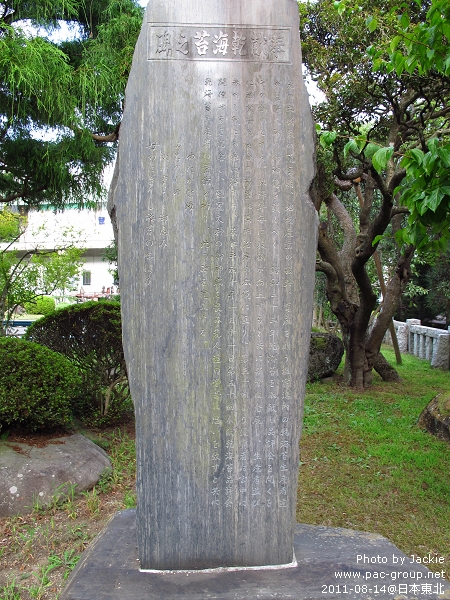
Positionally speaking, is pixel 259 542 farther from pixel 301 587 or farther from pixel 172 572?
pixel 172 572

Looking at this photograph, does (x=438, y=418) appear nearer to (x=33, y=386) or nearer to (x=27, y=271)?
(x=33, y=386)

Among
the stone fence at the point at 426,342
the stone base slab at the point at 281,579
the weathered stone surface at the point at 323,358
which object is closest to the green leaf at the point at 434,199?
the stone base slab at the point at 281,579

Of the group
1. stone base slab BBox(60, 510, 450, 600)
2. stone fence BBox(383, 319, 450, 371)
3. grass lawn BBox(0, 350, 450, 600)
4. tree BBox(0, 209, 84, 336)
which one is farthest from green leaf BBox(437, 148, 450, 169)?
stone fence BBox(383, 319, 450, 371)

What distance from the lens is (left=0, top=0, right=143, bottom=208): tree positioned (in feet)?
15.9

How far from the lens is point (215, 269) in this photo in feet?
7.95

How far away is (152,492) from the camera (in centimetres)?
245

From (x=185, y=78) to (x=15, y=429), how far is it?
3595mm

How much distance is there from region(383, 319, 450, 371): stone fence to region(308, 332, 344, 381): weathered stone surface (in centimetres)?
347

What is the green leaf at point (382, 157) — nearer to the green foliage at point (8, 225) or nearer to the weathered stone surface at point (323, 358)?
the weathered stone surface at point (323, 358)

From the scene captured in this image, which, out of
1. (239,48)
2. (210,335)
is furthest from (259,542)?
(239,48)

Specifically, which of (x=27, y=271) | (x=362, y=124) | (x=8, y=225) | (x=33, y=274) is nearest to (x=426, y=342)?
(x=362, y=124)

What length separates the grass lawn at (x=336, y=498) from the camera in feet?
10.8

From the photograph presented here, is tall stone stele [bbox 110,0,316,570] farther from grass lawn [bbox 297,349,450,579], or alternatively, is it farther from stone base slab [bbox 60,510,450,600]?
grass lawn [bbox 297,349,450,579]

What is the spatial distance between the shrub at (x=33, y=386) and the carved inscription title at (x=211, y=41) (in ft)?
10.0
